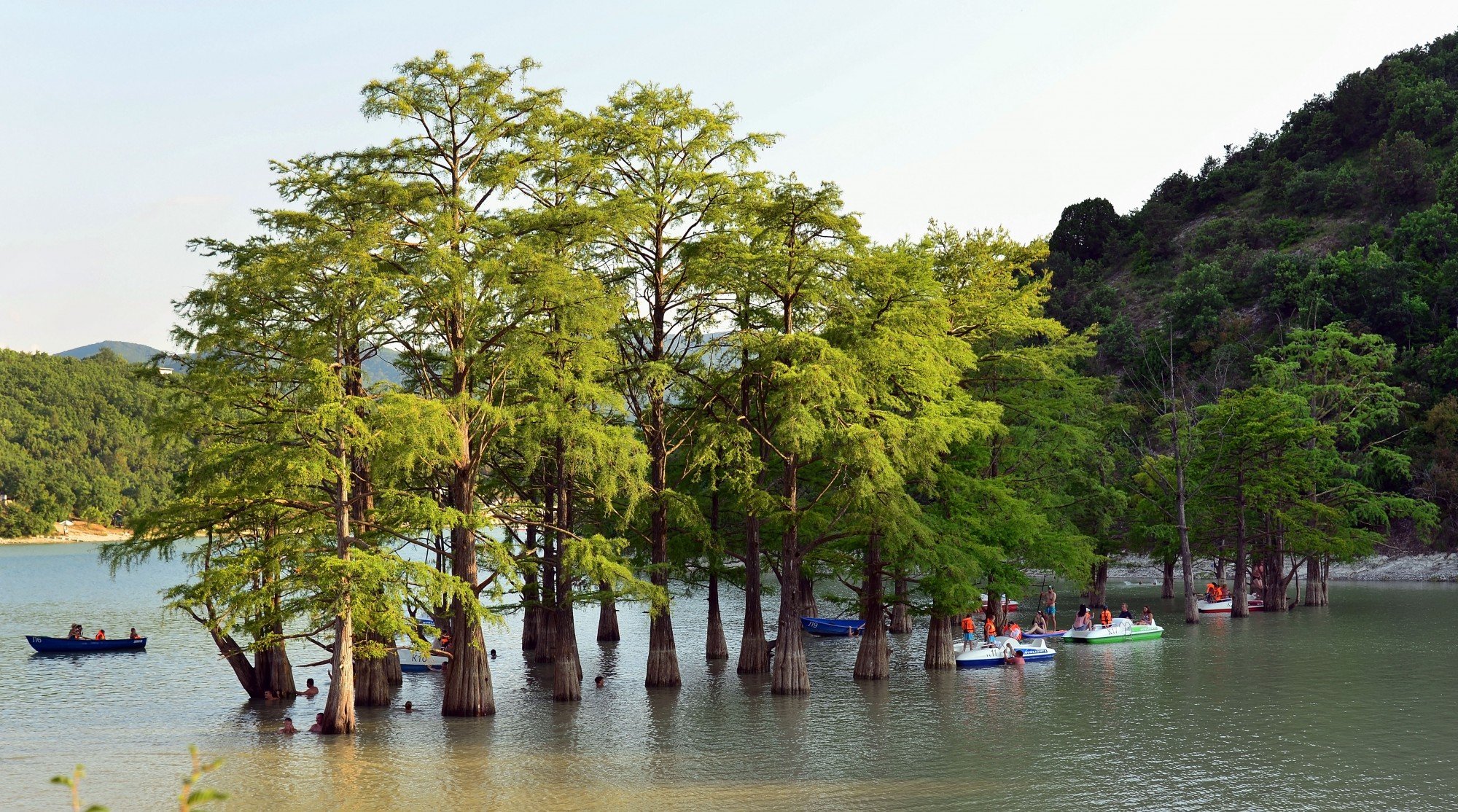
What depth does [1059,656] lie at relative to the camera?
47.5 metres

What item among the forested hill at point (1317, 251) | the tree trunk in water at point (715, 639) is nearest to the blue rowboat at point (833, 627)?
the tree trunk in water at point (715, 639)

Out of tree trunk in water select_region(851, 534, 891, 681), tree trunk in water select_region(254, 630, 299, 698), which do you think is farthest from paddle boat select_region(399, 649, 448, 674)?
tree trunk in water select_region(851, 534, 891, 681)

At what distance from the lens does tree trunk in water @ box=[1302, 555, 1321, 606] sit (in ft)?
213

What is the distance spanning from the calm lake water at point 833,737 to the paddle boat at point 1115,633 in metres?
1.71

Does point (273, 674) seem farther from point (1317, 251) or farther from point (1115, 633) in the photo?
point (1317, 251)

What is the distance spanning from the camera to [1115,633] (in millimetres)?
52062

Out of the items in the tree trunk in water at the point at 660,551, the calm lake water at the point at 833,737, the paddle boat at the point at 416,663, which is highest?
the tree trunk in water at the point at 660,551

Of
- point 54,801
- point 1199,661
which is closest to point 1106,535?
point 1199,661

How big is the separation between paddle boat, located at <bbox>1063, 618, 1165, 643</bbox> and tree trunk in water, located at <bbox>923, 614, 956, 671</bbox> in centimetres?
1082

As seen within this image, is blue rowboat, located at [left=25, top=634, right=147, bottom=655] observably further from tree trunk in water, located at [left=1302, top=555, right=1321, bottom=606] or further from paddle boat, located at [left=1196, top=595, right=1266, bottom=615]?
tree trunk in water, located at [left=1302, top=555, right=1321, bottom=606]

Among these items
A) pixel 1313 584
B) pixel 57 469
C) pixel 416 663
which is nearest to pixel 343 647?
pixel 416 663

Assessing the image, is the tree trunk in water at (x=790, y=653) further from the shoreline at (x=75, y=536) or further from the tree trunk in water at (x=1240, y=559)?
the shoreline at (x=75, y=536)

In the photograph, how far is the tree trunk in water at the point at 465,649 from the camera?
32.7 meters

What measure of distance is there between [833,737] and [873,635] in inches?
419
